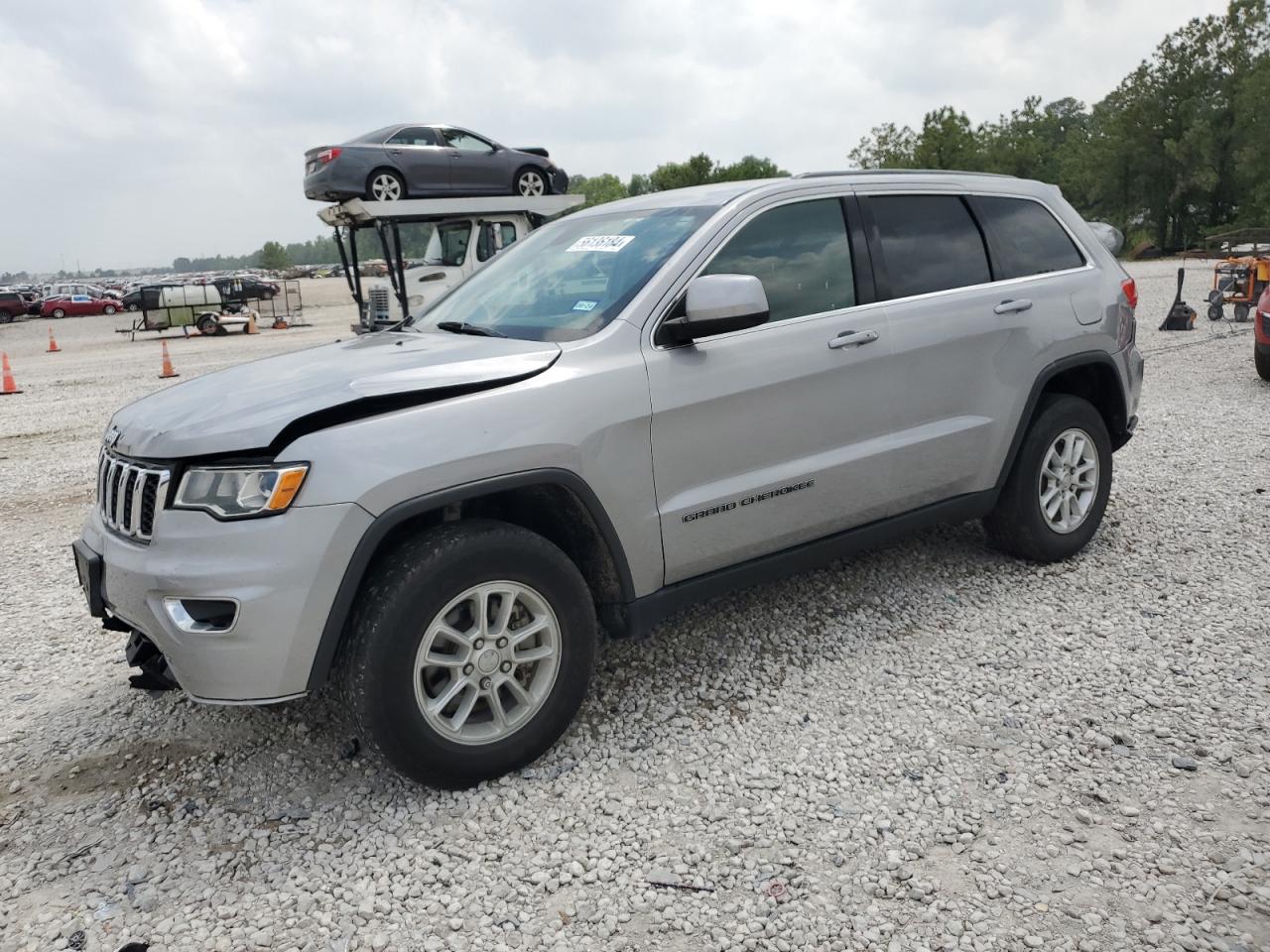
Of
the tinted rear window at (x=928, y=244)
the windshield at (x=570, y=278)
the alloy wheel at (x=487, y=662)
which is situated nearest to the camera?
the alloy wheel at (x=487, y=662)

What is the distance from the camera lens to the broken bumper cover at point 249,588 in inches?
108

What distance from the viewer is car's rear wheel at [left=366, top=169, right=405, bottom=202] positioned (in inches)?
617

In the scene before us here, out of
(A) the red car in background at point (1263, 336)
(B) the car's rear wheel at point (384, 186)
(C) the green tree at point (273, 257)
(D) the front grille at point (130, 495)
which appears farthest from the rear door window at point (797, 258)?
(C) the green tree at point (273, 257)

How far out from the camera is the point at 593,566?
3.44 meters

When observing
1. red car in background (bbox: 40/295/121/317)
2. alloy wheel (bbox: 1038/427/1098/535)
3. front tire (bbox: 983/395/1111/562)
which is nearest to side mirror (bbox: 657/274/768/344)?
front tire (bbox: 983/395/1111/562)

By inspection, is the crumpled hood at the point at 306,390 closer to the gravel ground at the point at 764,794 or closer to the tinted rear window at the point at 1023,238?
the gravel ground at the point at 764,794

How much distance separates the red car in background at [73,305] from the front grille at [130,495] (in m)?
48.8

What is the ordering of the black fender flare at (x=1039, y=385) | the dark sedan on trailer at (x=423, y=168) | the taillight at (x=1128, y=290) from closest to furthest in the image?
the black fender flare at (x=1039, y=385)
the taillight at (x=1128, y=290)
the dark sedan on trailer at (x=423, y=168)

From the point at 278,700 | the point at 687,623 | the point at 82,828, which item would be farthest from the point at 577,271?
the point at 82,828

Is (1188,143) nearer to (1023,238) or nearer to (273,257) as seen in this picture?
(1023,238)

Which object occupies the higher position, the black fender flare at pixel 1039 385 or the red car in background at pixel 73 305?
the red car in background at pixel 73 305

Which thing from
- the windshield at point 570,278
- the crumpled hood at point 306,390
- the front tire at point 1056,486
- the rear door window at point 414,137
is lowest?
the front tire at point 1056,486

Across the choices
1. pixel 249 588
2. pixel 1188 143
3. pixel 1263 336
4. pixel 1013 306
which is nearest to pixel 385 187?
pixel 1263 336

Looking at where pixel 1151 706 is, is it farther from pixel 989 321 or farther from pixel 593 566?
pixel 593 566
